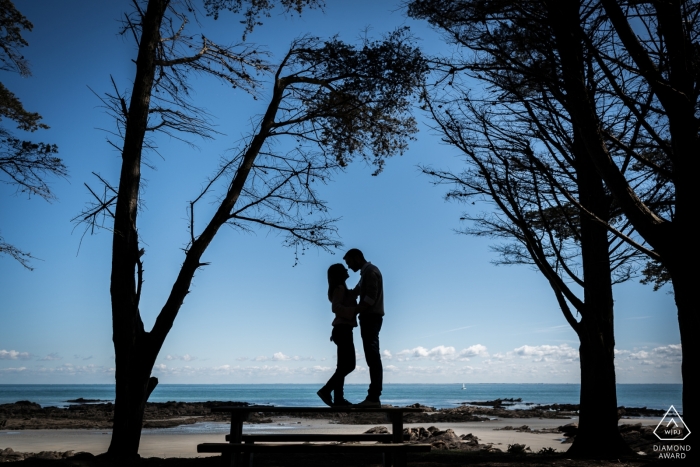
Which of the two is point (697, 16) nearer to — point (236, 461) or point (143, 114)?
point (236, 461)

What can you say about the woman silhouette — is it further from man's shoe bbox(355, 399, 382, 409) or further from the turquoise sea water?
the turquoise sea water

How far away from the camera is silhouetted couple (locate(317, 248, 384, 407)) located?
625 cm

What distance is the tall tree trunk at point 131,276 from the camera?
816cm

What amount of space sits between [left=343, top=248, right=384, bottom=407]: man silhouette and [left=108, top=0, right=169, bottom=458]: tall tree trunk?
3538 mm

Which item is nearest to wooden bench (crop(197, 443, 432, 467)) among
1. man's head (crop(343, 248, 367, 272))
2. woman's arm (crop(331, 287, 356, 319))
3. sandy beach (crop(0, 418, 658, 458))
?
woman's arm (crop(331, 287, 356, 319))

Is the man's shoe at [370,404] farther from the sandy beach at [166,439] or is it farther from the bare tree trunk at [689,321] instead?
the sandy beach at [166,439]

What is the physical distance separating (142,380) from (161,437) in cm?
905

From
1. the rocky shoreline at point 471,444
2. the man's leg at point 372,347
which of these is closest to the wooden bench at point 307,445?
the man's leg at point 372,347

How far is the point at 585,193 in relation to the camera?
9.55 m

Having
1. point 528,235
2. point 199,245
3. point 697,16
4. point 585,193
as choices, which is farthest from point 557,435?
point 697,16

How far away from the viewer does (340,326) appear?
637cm

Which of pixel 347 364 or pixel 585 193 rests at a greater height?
pixel 585 193

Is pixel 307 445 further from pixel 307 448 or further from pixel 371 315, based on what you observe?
pixel 371 315

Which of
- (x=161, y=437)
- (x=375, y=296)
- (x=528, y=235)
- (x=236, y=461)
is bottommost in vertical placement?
(x=161, y=437)
